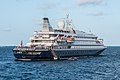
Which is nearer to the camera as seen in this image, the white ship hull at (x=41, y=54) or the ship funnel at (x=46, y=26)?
the white ship hull at (x=41, y=54)

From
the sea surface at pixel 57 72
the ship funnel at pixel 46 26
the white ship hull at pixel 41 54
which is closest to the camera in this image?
the sea surface at pixel 57 72

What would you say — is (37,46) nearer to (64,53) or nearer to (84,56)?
(64,53)

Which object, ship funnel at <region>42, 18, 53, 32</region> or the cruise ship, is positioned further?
ship funnel at <region>42, 18, 53, 32</region>

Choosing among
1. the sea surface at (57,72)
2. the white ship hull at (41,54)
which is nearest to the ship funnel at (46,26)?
the white ship hull at (41,54)

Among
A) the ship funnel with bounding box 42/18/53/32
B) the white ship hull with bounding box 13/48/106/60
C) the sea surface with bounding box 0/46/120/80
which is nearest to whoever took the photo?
the sea surface with bounding box 0/46/120/80

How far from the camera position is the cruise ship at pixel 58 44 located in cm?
10838

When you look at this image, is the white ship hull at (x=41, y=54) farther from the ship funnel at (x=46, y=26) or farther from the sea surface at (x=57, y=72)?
the ship funnel at (x=46, y=26)

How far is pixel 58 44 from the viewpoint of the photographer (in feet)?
383

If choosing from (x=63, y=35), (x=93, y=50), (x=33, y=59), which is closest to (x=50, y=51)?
(x=33, y=59)

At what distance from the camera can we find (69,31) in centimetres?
13600

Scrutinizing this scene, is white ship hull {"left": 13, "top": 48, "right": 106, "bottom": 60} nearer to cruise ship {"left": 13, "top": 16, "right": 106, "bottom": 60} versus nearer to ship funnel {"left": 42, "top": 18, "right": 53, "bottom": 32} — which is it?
cruise ship {"left": 13, "top": 16, "right": 106, "bottom": 60}

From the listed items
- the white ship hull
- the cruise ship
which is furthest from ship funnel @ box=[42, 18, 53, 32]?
the white ship hull

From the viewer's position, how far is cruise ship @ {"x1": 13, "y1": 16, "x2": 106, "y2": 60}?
108 metres

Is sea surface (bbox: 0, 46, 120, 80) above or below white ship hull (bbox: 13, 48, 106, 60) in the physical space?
below
